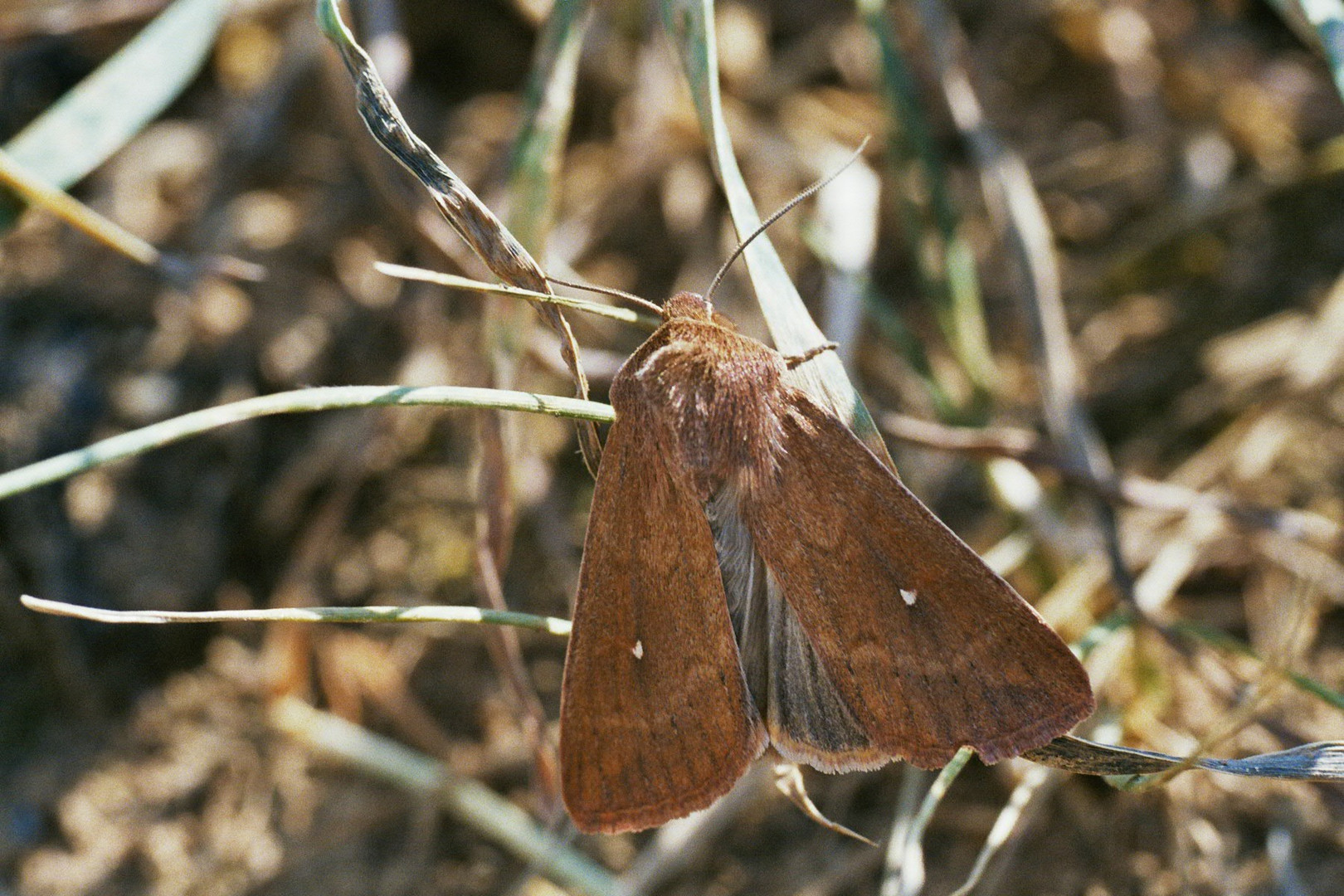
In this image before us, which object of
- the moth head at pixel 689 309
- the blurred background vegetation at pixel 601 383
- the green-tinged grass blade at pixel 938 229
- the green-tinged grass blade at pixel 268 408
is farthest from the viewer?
the green-tinged grass blade at pixel 938 229

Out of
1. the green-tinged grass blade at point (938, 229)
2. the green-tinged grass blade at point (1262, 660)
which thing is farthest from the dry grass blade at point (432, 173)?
the green-tinged grass blade at point (938, 229)

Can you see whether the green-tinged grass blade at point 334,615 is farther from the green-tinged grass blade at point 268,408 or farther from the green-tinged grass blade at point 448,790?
the green-tinged grass blade at point 448,790

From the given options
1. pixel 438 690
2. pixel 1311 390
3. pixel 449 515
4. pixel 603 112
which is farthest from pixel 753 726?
pixel 603 112

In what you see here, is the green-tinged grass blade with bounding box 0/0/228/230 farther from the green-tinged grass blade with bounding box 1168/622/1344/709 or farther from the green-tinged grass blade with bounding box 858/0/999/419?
the green-tinged grass blade with bounding box 1168/622/1344/709

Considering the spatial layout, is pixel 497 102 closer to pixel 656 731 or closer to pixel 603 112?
pixel 603 112

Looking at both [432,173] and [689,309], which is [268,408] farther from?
[689,309]

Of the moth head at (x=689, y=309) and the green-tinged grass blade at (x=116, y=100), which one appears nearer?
the moth head at (x=689, y=309)

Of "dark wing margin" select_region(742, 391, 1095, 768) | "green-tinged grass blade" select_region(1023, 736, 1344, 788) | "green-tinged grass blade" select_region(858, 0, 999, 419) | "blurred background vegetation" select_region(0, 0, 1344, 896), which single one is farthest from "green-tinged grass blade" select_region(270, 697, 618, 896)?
"green-tinged grass blade" select_region(858, 0, 999, 419)
